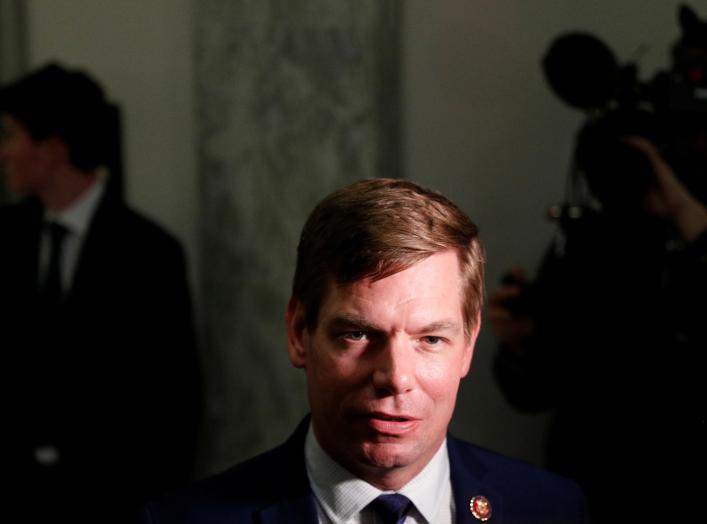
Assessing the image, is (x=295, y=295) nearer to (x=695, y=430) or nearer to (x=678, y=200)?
(x=695, y=430)

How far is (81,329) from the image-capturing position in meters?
2.33

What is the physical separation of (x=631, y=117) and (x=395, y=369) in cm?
87

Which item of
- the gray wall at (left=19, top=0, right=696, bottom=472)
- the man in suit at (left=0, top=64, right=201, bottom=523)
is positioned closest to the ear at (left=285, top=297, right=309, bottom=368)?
the gray wall at (left=19, top=0, right=696, bottom=472)

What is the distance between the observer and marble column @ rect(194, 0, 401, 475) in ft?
7.52

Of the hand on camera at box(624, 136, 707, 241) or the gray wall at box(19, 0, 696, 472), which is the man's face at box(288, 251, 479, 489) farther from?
the gray wall at box(19, 0, 696, 472)

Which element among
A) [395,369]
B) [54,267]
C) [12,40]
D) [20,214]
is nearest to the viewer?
[395,369]

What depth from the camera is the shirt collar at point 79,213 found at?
96.0 inches

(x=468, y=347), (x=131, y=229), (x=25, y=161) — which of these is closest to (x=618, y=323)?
(x=468, y=347)

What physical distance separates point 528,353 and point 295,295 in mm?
780

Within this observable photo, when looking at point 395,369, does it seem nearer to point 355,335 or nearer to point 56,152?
point 355,335

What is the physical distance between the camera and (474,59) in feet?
7.39

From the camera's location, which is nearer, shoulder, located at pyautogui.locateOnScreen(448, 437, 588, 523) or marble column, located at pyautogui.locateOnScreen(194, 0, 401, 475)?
shoulder, located at pyautogui.locateOnScreen(448, 437, 588, 523)

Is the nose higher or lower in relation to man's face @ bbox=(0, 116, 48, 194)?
higher

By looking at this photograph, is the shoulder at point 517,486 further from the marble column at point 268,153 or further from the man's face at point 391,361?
the marble column at point 268,153
